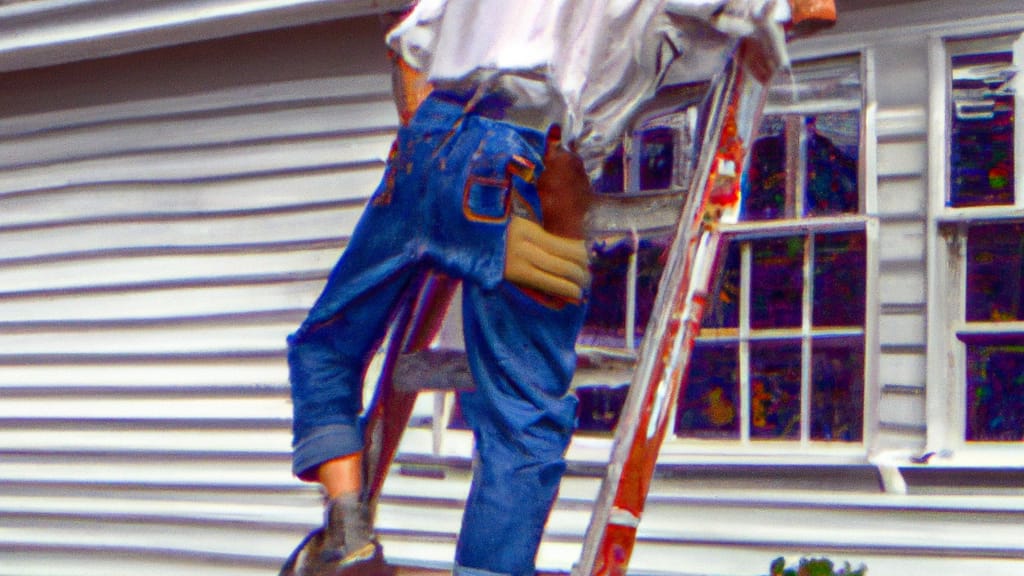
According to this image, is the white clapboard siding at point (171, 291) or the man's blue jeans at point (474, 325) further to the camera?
the white clapboard siding at point (171, 291)

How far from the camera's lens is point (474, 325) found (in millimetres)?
2393

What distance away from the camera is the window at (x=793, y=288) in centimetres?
422

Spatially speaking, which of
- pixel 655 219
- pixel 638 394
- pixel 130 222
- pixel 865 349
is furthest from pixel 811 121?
pixel 130 222

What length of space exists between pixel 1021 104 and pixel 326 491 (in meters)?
2.67

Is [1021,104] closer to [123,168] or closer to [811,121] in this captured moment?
[811,121]

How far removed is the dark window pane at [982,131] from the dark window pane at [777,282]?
0.53m

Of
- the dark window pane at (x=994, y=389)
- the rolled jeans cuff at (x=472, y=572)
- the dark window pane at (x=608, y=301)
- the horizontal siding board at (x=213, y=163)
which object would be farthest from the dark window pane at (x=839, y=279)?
the rolled jeans cuff at (x=472, y=572)

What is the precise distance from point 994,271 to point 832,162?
626 millimetres

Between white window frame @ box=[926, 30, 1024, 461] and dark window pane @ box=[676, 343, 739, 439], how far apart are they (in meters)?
0.67

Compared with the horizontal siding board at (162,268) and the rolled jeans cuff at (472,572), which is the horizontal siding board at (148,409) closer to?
the horizontal siding board at (162,268)

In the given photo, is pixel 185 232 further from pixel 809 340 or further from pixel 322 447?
pixel 322 447

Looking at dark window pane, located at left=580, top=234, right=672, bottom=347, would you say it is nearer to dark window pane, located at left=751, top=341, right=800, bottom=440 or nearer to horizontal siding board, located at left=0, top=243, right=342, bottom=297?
dark window pane, located at left=751, top=341, right=800, bottom=440

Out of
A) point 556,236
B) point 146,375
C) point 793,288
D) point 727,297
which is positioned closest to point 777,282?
point 793,288

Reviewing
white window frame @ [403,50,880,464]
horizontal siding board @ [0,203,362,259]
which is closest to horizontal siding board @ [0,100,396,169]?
horizontal siding board @ [0,203,362,259]
